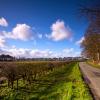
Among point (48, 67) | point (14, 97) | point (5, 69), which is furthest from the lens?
point (48, 67)

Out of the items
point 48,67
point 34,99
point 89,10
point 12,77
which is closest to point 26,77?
point 12,77

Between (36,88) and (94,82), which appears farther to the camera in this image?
(94,82)

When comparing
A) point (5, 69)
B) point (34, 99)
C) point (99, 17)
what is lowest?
point (34, 99)

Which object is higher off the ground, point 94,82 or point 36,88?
point 94,82

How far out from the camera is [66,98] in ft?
42.5

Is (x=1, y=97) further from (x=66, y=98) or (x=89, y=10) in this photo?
(x=89, y=10)

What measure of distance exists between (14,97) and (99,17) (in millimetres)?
12211

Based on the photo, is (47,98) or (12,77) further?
(12,77)

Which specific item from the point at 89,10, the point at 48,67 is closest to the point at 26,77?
the point at 89,10

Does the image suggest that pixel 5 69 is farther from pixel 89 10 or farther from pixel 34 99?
pixel 89 10

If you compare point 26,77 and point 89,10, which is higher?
point 89,10

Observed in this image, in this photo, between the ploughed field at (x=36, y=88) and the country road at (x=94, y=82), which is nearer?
the ploughed field at (x=36, y=88)

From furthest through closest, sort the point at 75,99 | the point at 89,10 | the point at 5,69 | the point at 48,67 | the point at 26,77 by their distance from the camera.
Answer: the point at 48,67 → the point at 26,77 → the point at 89,10 → the point at 5,69 → the point at 75,99

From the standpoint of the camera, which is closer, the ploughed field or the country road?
the ploughed field
